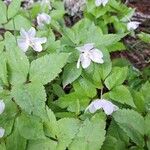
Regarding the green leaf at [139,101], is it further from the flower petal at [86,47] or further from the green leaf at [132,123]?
the flower petal at [86,47]

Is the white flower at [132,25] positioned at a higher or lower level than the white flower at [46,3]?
lower

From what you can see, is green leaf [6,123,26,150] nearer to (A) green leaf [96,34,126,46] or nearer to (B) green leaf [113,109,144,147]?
(B) green leaf [113,109,144,147]

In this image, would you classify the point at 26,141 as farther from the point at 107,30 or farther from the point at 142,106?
the point at 107,30

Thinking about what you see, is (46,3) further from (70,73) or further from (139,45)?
(70,73)

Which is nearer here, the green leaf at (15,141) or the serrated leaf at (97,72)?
the green leaf at (15,141)

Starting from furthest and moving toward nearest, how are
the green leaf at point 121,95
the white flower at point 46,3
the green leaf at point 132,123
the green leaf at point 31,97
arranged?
the white flower at point 46,3 < the green leaf at point 121,95 < the green leaf at point 132,123 < the green leaf at point 31,97

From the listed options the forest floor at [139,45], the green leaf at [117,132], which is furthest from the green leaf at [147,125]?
the forest floor at [139,45]

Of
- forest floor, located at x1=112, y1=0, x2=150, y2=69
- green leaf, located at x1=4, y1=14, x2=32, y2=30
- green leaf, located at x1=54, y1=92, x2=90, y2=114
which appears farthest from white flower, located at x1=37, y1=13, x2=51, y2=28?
green leaf, located at x1=54, y1=92, x2=90, y2=114
